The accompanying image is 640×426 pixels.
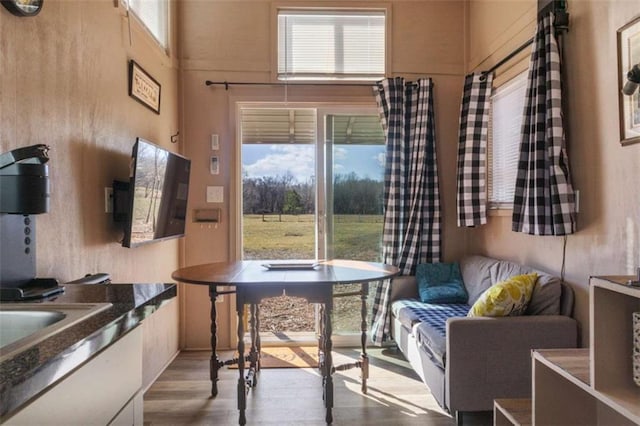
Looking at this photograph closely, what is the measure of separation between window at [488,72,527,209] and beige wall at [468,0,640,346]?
53 centimetres

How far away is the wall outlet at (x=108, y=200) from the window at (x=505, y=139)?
9.01ft

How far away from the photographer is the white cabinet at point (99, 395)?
28.9 inches

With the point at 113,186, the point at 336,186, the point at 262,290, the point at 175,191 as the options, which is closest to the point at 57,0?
the point at 113,186

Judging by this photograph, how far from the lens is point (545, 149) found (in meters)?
2.20

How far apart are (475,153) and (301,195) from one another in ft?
5.15

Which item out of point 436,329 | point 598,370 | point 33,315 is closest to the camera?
point 33,315

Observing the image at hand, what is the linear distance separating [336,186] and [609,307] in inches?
97.4

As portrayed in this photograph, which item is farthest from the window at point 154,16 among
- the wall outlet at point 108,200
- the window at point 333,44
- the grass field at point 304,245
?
the grass field at point 304,245

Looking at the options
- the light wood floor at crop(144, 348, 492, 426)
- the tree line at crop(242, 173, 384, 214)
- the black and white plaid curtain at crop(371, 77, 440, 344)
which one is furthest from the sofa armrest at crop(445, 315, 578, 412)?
the tree line at crop(242, 173, 384, 214)

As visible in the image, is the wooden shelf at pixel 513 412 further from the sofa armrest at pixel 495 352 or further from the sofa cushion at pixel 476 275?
the sofa cushion at pixel 476 275

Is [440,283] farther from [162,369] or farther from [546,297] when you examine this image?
[162,369]

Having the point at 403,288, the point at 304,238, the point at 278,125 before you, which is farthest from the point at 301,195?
the point at 403,288

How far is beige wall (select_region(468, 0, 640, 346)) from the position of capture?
1808 mm

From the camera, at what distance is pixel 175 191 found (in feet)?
9.06
